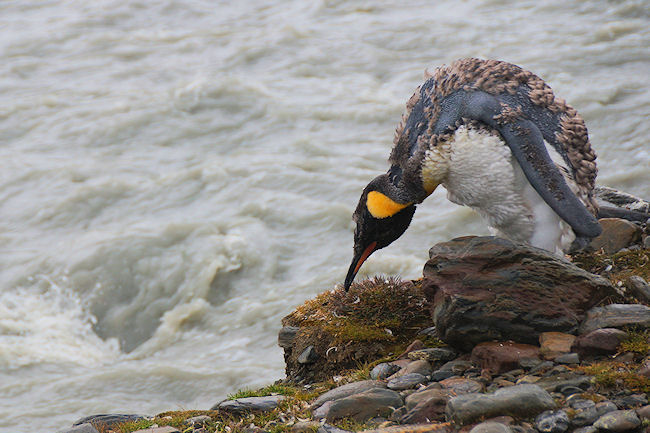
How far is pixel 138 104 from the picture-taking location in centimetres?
1819

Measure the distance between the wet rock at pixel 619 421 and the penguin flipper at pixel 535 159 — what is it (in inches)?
77.5

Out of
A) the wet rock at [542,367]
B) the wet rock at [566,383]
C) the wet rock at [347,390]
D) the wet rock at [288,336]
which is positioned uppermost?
the wet rock at [566,383]

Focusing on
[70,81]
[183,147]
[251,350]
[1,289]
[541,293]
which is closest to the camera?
[541,293]

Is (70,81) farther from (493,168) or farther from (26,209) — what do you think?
(493,168)

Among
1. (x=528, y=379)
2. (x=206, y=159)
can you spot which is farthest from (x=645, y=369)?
(x=206, y=159)

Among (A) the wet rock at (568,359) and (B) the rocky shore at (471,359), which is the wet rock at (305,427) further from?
(A) the wet rock at (568,359)

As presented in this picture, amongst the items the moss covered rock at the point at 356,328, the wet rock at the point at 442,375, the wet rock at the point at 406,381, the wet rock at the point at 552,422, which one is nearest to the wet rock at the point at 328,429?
the wet rock at the point at 406,381

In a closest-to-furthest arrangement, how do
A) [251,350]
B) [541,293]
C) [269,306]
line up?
[541,293]
[251,350]
[269,306]

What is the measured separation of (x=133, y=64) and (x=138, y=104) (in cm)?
287

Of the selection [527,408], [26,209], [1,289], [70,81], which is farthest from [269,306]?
[70,81]

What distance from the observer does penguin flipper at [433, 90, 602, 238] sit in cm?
560

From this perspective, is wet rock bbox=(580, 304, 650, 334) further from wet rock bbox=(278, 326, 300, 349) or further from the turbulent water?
the turbulent water

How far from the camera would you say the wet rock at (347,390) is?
502 cm

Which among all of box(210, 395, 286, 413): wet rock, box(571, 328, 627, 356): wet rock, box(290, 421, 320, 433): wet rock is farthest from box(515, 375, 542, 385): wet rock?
box(210, 395, 286, 413): wet rock
